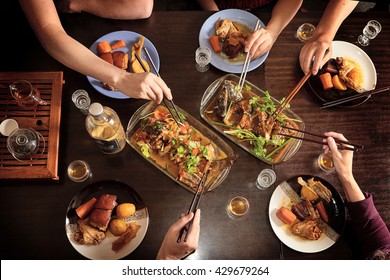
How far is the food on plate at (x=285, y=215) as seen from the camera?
213 cm

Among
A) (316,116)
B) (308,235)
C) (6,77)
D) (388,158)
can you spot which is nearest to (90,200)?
(6,77)

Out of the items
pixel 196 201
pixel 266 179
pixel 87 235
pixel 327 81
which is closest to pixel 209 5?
pixel 327 81

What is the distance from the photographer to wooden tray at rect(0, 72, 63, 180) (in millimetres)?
2121

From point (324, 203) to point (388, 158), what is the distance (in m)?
0.56

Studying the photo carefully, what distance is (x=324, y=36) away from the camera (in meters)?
2.37

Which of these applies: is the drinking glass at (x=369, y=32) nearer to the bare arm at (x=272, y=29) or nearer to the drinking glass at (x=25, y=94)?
A: the bare arm at (x=272, y=29)

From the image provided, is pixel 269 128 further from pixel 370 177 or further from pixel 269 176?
pixel 370 177

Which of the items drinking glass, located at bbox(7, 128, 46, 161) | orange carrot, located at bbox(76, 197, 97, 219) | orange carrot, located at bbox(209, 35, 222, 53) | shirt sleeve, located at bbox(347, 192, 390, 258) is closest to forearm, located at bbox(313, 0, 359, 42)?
orange carrot, located at bbox(209, 35, 222, 53)

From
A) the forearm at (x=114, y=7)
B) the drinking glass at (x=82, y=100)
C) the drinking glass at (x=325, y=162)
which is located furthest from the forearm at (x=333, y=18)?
the drinking glass at (x=82, y=100)

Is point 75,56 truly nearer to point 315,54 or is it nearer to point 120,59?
point 120,59

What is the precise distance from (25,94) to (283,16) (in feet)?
5.82

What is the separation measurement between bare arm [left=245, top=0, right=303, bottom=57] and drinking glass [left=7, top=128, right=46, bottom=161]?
1.46 meters

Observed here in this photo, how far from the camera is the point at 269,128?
89.2 inches

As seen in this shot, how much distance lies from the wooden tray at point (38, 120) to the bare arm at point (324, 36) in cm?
163
